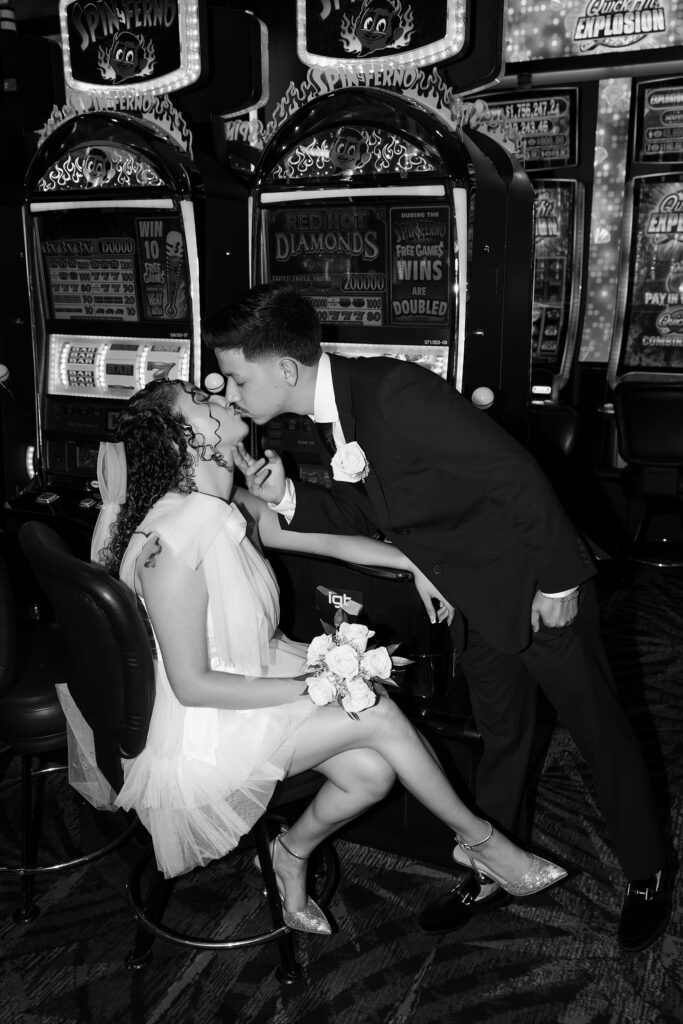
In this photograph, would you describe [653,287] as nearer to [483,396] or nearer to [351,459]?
[483,396]

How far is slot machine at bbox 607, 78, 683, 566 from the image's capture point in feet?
18.5

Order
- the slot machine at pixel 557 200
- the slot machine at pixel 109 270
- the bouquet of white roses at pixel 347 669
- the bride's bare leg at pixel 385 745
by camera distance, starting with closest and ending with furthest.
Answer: the bouquet of white roses at pixel 347 669, the bride's bare leg at pixel 385 745, the slot machine at pixel 109 270, the slot machine at pixel 557 200

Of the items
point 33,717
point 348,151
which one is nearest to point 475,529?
point 33,717

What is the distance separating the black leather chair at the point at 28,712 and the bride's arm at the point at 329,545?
0.65m

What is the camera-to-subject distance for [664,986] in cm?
225

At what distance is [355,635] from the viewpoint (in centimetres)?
209

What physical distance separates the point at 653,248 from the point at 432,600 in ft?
14.3

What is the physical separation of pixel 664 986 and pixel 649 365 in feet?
15.1

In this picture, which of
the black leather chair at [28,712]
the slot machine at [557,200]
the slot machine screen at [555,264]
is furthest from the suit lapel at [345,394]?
the slot machine screen at [555,264]

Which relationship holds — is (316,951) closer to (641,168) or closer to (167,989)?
(167,989)

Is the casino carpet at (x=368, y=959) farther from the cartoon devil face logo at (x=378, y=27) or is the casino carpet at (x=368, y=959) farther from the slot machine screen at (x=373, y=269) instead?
the cartoon devil face logo at (x=378, y=27)

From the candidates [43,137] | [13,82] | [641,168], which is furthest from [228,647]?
[641,168]

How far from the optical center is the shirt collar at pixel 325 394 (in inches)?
88.8

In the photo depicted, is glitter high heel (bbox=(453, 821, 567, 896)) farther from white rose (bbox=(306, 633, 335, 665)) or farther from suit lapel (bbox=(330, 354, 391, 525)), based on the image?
suit lapel (bbox=(330, 354, 391, 525))
